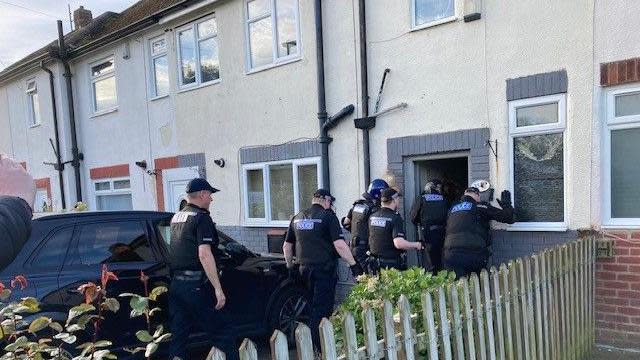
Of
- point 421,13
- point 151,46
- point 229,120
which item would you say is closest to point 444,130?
point 421,13

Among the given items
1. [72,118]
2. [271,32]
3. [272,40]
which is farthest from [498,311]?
[72,118]

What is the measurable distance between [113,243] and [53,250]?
0.53 meters

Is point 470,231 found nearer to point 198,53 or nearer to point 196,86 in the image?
point 196,86

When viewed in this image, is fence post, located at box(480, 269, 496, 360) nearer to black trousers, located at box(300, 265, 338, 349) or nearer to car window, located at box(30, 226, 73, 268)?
black trousers, located at box(300, 265, 338, 349)

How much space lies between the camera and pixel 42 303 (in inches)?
157

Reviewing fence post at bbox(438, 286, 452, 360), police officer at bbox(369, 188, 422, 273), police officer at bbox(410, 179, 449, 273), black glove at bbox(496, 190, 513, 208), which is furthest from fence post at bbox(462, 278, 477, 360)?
police officer at bbox(410, 179, 449, 273)

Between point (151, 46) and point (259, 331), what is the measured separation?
7.62 meters

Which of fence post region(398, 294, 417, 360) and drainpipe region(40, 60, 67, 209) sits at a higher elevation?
drainpipe region(40, 60, 67, 209)

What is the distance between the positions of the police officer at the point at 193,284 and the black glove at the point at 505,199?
3.23 metres

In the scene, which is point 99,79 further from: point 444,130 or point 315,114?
point 444,130

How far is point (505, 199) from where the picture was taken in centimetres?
542

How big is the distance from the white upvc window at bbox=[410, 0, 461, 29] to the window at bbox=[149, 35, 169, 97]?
5896mm

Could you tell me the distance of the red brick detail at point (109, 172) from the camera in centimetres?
1136

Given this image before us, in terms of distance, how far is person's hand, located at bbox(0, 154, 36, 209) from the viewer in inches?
60.7
